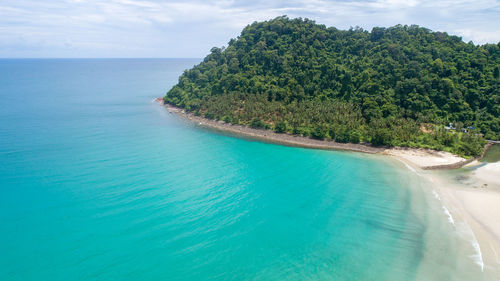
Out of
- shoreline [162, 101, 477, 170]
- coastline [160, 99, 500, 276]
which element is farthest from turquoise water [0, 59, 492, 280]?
shoreline [162, 101, 477, 170]

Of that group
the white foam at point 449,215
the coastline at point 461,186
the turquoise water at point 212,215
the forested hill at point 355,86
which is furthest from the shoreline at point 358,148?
the white foam at point 449,215

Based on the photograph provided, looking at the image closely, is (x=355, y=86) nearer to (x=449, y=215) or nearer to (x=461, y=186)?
(x=461, y=186)

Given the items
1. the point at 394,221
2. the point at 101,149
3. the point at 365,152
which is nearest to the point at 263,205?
the point at 394,221

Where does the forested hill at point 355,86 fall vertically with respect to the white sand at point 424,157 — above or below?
above

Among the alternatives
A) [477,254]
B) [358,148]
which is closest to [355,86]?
[358,148]

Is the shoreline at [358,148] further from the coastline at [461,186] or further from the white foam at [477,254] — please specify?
the white foam at [477,254]

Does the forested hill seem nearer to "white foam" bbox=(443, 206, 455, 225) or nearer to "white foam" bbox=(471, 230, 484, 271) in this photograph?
"white foam" bbox=(443, 206, 455, 225)

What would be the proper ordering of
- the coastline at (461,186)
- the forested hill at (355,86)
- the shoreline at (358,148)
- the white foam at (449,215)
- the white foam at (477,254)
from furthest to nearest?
the forested hill at (355,86)
the shoreline at (358,148)
the white foam at (449,215)
the coastline at (461,186)
the white foam at (477,254)
